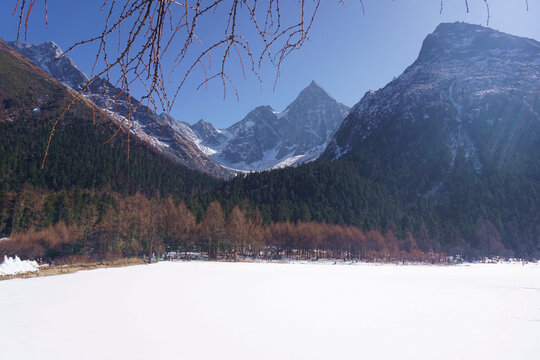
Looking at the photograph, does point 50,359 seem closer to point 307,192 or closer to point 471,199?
point 307,192

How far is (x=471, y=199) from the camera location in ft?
336

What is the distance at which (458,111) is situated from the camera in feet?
473

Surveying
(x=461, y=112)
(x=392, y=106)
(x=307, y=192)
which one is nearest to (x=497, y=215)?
(x=307, y=192)

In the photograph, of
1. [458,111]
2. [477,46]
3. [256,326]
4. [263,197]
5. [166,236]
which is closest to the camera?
[256,326]

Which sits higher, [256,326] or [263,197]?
[263,197]

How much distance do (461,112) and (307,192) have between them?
90.0 meters

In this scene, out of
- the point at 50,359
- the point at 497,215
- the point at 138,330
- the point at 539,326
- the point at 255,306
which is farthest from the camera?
the point at 497,215

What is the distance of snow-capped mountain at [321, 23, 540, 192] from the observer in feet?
Answer: 411

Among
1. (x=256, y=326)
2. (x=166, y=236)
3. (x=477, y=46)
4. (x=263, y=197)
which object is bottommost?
(x=256, y=326)

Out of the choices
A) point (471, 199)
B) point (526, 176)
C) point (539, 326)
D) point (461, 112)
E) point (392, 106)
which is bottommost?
point (539, 326)

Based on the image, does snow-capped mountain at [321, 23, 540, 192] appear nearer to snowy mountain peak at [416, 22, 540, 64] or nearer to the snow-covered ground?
snowy mountain peak at [416, 22, 540, 64]

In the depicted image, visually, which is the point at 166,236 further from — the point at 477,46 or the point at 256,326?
the point at 477,46

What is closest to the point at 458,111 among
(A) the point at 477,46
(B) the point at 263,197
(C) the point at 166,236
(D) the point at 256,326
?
(A) the point at 477,46

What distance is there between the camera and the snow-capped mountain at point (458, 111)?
4931 inches
